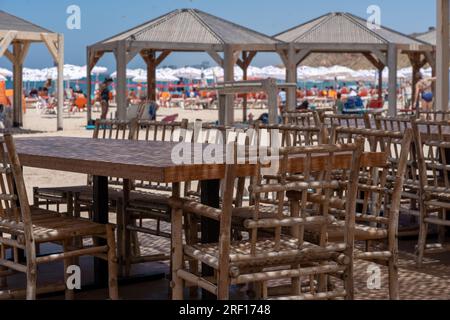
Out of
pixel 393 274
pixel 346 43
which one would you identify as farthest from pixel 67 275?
pixel 346 43

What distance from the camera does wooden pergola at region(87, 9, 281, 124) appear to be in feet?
59.3

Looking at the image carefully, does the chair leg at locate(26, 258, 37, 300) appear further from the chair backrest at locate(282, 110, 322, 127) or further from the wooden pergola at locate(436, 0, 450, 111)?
the wooden pergola at locate(436, 0, 450, 111)

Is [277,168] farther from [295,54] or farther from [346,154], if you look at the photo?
[295,54]

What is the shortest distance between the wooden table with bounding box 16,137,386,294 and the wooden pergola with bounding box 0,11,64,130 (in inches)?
529

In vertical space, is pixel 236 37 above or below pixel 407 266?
above

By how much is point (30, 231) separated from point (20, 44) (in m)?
16.9

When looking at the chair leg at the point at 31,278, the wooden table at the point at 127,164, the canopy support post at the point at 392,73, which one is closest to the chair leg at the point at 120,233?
the wooden table at the point at 127,164

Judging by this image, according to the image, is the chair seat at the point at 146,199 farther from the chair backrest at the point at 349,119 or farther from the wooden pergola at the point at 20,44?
the wooden pergola at the point at 20,44

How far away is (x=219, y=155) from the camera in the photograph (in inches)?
137

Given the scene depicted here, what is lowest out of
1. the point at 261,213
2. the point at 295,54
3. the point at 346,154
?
the point at 261,213

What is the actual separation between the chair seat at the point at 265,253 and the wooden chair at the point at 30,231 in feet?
2.19

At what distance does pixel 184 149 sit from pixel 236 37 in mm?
15622

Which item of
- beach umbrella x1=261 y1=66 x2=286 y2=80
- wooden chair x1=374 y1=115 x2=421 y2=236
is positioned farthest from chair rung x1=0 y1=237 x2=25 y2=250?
beach umbrella x1=261 y1=66 x2=286 y2=80
